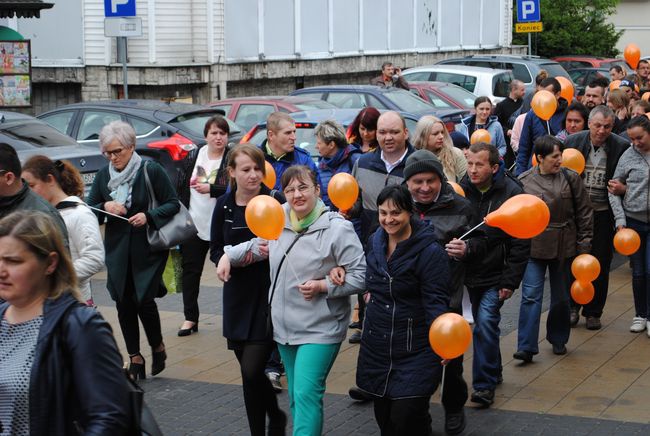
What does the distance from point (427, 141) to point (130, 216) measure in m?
2.23

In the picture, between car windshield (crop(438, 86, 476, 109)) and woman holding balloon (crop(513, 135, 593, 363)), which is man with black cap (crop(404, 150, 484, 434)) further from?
car windshield (crop(438, 86, 476, 109))

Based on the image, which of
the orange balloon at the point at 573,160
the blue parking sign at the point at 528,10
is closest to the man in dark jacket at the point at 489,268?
the orange balloon at the point at 573,160

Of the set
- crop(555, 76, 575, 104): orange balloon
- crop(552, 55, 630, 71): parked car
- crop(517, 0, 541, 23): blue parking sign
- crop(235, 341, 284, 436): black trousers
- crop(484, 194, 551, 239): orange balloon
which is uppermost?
crop(517, 0, 541, 23): blue parking sign

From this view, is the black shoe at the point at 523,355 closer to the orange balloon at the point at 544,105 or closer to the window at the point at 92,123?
the orange balloon at the point at 544,105

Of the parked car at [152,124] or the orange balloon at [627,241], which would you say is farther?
the parked car at [152,124]

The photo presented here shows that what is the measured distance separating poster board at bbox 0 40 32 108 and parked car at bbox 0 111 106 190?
499mm

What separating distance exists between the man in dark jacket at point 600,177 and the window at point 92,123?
8.44 meters

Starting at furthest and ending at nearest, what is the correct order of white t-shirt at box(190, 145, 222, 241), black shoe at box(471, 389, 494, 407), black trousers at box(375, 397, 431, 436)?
white t-shirt at box(190, 145, 222, 241), black shoe at box(471, 389, 494, 407), black trousers at box(375, 397, 431, 436)

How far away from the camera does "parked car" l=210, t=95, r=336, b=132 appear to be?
Answer: 57.8 ft

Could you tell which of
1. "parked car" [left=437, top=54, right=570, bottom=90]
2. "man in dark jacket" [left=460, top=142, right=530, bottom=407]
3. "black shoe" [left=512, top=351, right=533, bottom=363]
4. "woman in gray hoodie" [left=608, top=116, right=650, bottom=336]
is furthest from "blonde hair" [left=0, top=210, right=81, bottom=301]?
"parked car" [left=437, top=54, right=570, bottom=90]

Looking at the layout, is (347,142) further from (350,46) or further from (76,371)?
(350,46)

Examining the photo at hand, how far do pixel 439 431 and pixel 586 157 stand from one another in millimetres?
3638

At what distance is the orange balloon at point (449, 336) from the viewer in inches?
214

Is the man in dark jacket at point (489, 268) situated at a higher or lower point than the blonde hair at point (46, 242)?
lower
